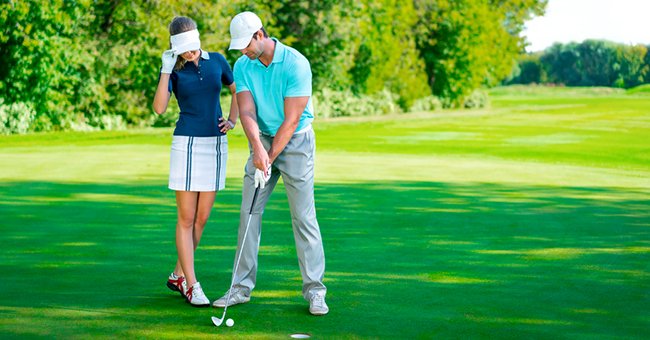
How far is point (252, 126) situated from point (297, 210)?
0.65 metres

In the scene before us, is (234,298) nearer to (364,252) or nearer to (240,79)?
(240,79)

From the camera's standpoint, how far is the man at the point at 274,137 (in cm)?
657

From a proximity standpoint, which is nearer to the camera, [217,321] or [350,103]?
[217,321]

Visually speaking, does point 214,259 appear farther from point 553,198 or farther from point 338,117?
point 338,117

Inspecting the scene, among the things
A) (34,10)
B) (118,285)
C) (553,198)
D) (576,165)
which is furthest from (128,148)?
(118,285)

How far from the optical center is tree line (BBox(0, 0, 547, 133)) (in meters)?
31.3

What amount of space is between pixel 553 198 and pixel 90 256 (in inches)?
298

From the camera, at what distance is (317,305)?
671 cm

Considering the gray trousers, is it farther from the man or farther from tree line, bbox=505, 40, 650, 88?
tree line, bbox=505, 40, 650, 88

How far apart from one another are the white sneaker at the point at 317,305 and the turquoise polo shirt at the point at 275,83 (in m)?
1.09

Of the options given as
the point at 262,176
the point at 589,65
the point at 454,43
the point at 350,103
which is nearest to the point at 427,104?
the point at 454,43

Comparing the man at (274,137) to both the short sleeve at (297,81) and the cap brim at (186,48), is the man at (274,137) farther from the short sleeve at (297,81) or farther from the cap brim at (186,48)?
the cap brim at (186,48)

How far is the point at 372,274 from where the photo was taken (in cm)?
831

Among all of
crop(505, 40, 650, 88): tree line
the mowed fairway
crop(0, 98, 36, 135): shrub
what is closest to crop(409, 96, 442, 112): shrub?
crop(0, 98, 36, 135): shrub
